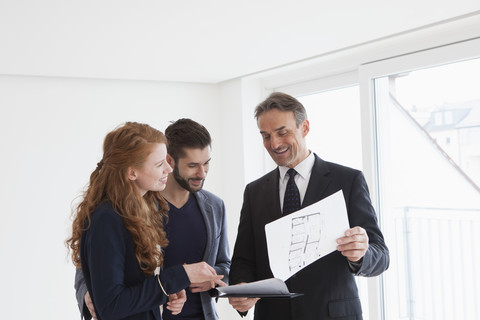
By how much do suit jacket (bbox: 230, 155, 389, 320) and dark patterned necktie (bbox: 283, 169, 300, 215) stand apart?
31mm

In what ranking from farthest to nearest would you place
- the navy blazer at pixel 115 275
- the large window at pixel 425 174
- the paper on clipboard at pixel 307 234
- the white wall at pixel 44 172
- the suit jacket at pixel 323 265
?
the white wall at pixel 44 172 → the large window at pixel 425 174 → the suit jacket at pixel 323 265 → the paper on clipboard at pixel 307 234 → the navy blazer at pixel 115 275

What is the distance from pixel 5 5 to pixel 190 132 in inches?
36.0

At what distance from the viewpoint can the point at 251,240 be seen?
78.4 inches

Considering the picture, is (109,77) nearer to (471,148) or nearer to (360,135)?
(360,135)

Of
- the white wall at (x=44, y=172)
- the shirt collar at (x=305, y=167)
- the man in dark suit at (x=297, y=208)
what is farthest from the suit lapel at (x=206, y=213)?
the white wall at (x=44, y=172)

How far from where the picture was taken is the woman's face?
1.67m

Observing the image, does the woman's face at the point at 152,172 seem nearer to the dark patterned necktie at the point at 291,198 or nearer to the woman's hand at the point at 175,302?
the woman's hand at the point at 175,302

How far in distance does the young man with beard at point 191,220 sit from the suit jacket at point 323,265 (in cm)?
16

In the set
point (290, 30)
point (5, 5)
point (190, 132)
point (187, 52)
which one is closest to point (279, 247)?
point (190, 132)

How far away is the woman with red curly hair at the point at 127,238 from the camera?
1.51m

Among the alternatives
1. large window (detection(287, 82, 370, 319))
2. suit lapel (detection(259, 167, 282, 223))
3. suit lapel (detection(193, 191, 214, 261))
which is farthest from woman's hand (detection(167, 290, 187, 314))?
large window (detection(287, 82, 370, 319))

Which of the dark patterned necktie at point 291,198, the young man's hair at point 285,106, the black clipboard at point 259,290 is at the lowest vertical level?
the black clipboard at point 259,290

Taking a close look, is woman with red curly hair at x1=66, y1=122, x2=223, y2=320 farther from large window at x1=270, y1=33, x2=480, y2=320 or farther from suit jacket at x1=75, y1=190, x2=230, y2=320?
large window at x1=270, y1=33, x2=480, y2=320

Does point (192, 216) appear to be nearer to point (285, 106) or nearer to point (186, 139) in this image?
point (186, 139)
